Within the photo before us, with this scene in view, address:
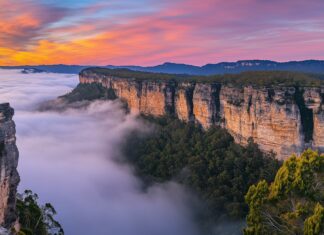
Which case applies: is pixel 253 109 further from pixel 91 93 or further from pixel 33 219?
pixel 91 93

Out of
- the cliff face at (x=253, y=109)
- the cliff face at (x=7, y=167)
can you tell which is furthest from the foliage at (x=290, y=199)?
the cliff face at (x=253, y=109)

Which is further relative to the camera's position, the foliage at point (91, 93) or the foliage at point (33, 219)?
the foliage at point (91, 93)

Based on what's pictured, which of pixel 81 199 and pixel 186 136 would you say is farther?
pixel 186 136

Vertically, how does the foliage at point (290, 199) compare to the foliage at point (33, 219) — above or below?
above

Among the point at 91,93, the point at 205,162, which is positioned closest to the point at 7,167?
the point at 205,162

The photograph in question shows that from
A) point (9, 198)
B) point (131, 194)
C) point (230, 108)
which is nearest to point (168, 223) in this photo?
point (131, 194)

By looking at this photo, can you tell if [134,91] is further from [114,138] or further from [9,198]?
[9,198]

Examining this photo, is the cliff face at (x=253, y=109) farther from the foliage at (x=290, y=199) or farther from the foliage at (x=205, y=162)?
the foliage at (x=290, y=199)
